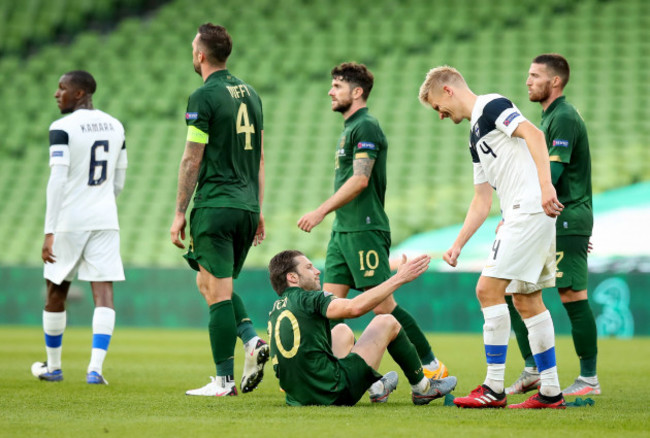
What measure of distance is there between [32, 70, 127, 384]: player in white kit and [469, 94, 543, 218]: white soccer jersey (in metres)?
3.10

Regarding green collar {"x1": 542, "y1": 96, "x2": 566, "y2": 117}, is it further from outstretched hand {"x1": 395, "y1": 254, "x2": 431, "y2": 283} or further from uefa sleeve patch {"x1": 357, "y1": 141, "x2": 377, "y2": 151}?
outstretched hand {"x1": 395, "y1": 254, "x2": 431, "y2": 283}

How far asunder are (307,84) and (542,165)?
16.3 m

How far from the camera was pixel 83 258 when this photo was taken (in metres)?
7.19

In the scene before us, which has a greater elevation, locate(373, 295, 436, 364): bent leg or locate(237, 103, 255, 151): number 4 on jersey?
locate(237, 103, 255, 151): number 4 on jersey

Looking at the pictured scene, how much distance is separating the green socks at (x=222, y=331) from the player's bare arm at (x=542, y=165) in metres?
2.07

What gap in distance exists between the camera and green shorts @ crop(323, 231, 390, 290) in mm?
6570

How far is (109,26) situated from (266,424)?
20.5 meters

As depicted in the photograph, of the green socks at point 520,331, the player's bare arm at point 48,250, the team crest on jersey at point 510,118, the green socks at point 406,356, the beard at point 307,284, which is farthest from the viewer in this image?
the player's bare arm at point 48,250

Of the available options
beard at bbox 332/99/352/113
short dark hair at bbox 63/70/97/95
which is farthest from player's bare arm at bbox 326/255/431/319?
short dark hair at bbox 63/70/97/95

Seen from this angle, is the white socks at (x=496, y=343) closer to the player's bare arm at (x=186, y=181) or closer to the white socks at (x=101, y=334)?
the player's bare arm at (x=186, y=181)

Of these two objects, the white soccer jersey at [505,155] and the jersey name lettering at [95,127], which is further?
the jersey name lettering at [95,127]

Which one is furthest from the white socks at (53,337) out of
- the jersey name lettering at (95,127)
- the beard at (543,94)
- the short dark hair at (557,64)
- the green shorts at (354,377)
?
the short dark hair at (557,64)

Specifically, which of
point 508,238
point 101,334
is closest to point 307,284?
point 508,238

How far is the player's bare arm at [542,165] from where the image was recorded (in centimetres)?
496
